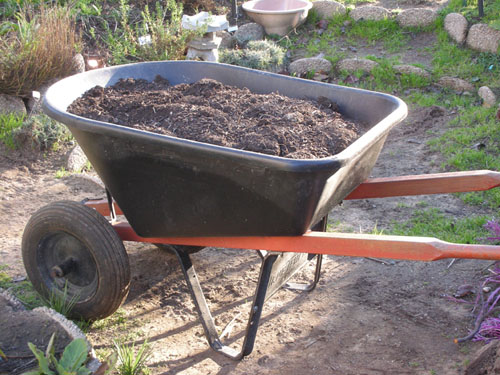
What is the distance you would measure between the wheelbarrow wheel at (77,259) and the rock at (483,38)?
195 inches

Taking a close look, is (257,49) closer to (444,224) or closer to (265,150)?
(444,224)

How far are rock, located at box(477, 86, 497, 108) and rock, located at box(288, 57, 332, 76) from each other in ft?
5.35

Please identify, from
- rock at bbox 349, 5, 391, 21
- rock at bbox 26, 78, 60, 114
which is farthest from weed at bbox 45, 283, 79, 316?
rock at bbox 349, 5, 391, 21

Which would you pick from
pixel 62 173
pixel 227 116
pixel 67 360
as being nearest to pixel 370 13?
pixel 62 173

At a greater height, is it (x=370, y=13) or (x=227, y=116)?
(x=227, y=116)

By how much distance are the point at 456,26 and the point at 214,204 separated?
202 inches

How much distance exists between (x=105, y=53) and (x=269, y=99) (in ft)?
11.6

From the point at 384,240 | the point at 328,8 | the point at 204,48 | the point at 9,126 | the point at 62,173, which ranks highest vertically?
the point at 384,240

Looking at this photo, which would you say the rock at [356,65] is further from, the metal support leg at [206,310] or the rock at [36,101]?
the metal support leg at [206,310]

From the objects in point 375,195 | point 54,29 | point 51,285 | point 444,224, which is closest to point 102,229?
point 51,285

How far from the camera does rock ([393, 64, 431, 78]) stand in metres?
5.69

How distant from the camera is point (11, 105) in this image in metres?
4.74

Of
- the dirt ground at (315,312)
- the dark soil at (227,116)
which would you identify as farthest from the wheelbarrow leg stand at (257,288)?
the dark soil at (227,116)

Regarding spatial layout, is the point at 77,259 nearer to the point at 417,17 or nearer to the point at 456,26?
the point at 456,26
